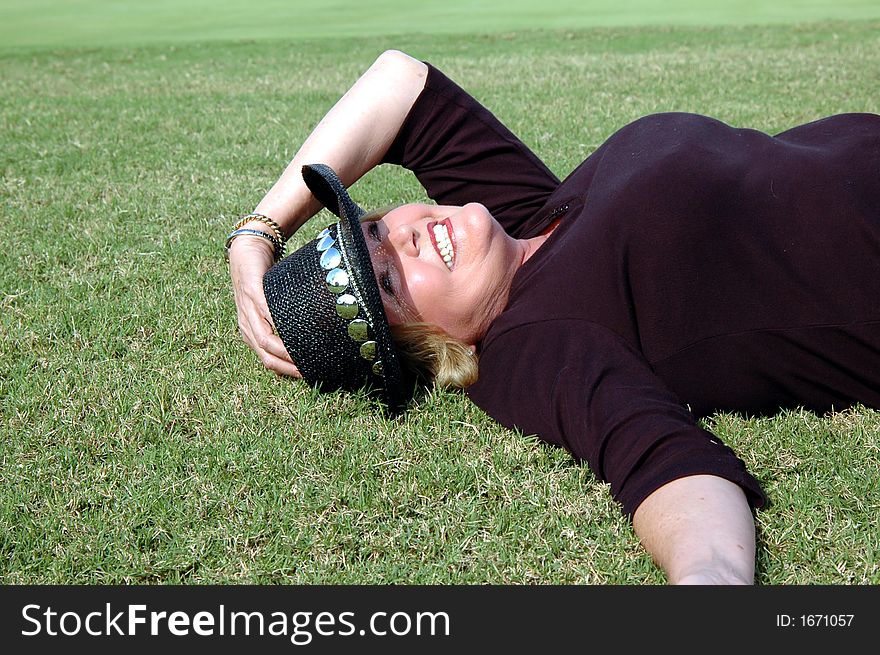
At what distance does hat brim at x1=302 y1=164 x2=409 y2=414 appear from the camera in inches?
101

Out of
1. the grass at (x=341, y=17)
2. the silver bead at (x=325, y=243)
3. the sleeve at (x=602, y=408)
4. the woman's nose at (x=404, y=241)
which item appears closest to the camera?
the sleeve at (x=602, y=408)

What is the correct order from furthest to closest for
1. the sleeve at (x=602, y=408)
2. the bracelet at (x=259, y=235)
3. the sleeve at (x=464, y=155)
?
the sleeve at (x=464, y=155) < the bracelet at (x=259, y=235) < the sleeve at (x=602, y=408)

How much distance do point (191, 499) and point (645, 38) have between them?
1144 cm

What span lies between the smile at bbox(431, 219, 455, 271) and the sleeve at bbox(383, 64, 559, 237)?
1.79 feet

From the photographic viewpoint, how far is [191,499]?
2.54m

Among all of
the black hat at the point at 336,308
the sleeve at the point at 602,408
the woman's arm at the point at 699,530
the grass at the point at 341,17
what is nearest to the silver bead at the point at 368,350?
the black hat at the point at 336,308

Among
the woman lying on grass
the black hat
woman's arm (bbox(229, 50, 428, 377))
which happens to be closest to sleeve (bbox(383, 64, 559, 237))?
woman's arm (bbox(229, 50, 428, 377))

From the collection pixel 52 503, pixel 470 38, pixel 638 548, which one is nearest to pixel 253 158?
pixel 52 503

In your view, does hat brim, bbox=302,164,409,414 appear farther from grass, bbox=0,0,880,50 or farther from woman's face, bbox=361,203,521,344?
grass, bbox=0,0,880,50

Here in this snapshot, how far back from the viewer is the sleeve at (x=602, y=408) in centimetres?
219

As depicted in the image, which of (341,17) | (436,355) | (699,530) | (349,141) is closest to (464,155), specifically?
(349,141)

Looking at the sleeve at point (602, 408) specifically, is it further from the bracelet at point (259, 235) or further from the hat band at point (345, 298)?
the bracelet at point (259, 235)

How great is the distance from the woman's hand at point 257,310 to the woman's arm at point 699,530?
1.25m

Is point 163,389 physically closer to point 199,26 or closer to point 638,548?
→ point 638,548
